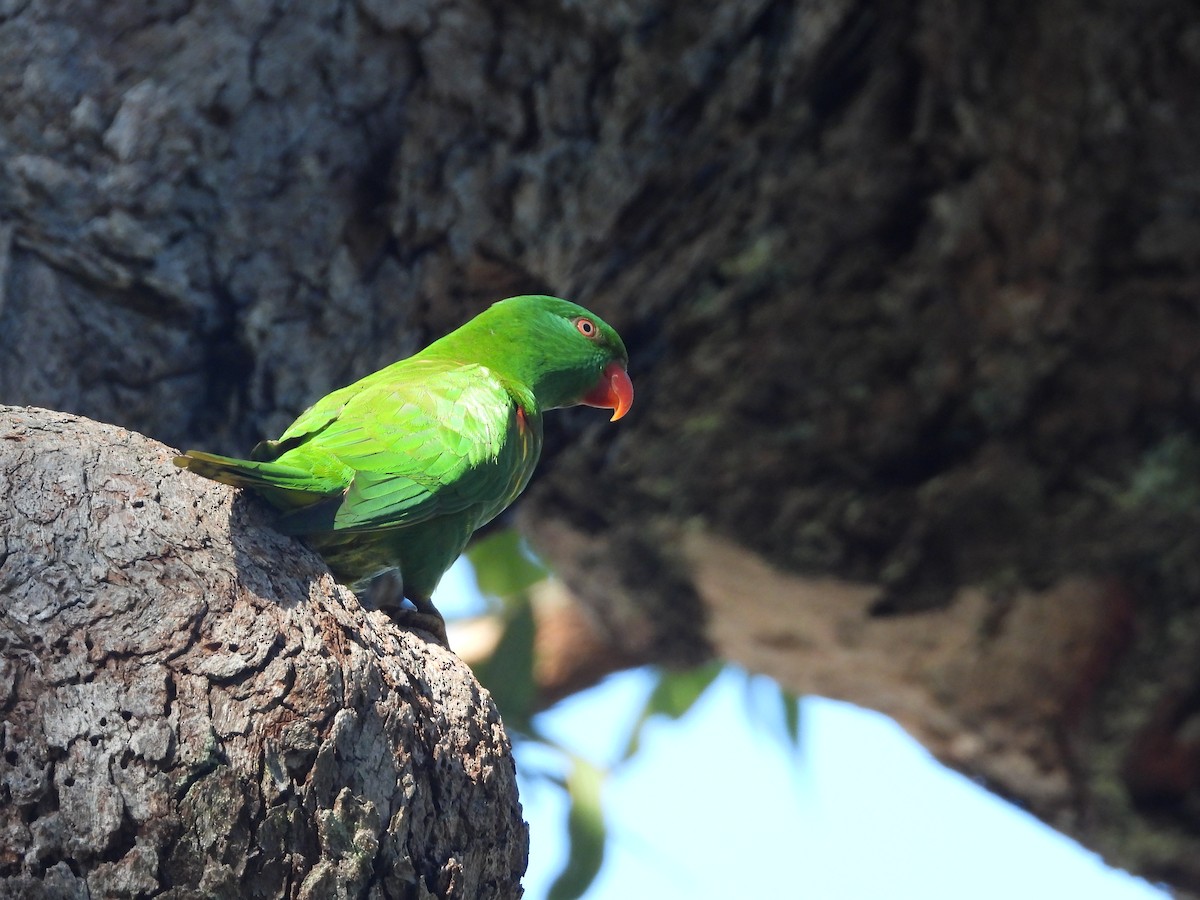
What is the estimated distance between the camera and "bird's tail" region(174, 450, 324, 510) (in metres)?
1.87

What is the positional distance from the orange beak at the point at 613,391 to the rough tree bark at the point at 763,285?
0.62 m

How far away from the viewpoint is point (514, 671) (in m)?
6.19

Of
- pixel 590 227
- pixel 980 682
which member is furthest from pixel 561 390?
pixel 980 682

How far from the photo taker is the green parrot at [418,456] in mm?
2037

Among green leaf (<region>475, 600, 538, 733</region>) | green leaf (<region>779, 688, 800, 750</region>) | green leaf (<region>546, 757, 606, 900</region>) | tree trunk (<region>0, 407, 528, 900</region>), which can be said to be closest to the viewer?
tree trunk (<region>0, 407, 528, 900</region>)

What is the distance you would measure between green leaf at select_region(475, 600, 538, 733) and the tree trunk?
164 inches

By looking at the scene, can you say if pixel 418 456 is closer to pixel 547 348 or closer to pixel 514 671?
pixel 547 348

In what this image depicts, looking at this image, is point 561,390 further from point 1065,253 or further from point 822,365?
point 1065,253

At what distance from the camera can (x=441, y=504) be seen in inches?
86.7

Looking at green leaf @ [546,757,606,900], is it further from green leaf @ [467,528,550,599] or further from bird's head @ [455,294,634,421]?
bird's head @ [455,294,634,421]

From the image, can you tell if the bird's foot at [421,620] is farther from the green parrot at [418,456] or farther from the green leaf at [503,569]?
the green leaf at [503,569]

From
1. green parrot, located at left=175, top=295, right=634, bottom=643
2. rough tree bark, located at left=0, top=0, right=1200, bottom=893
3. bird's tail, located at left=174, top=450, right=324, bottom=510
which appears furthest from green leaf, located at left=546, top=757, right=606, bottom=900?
bird's tail, located at left=174, top=450, right=324, bottom=510

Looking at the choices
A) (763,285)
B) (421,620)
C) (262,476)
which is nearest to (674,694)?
(763,285)

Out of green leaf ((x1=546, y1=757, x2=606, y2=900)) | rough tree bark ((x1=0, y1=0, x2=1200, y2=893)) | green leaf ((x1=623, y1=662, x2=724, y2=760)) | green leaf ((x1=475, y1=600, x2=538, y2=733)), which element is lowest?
green leaf ((x1=623, y1=662, x2=724, y2=760))
